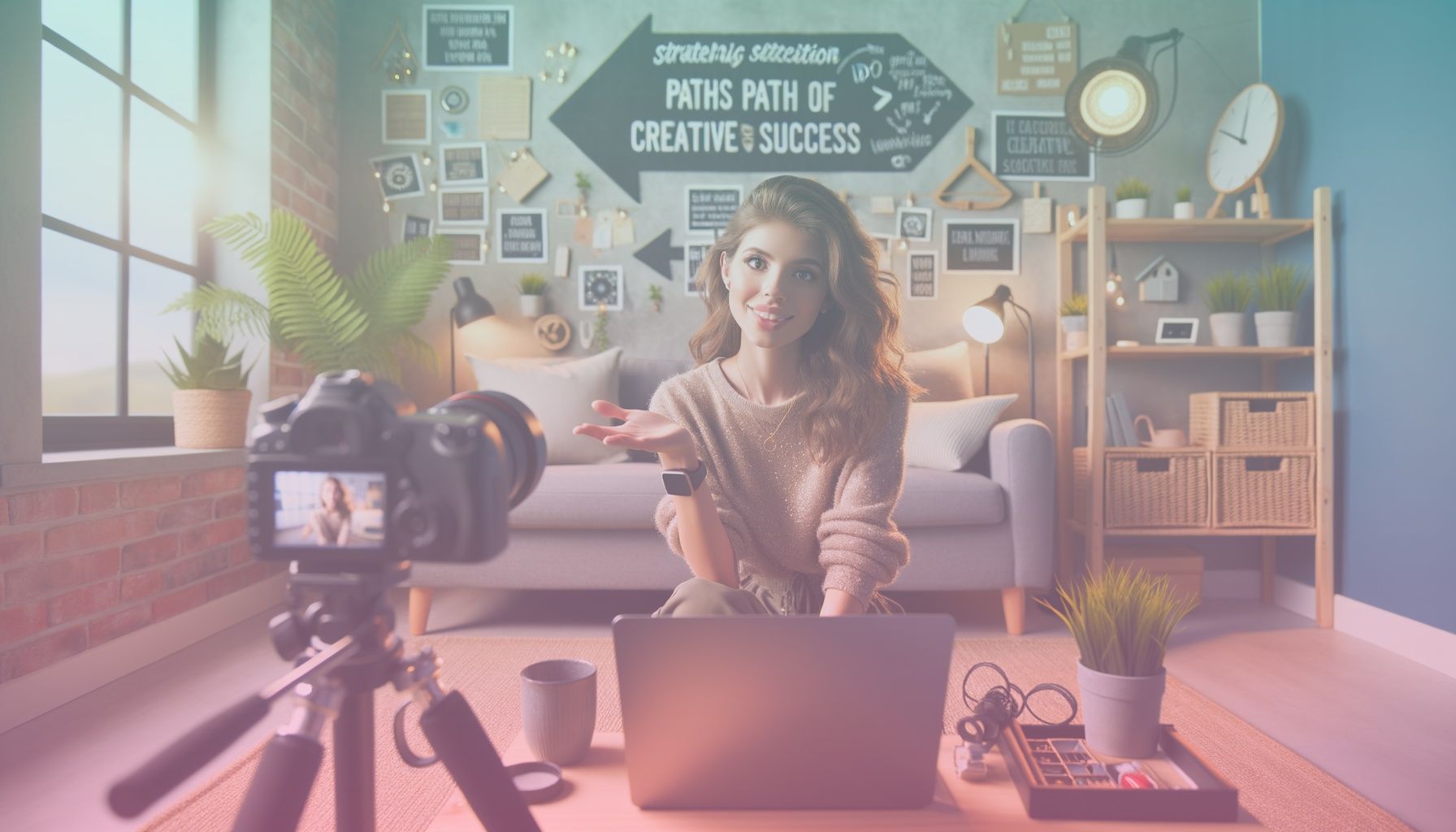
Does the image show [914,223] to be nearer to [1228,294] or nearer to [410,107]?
[1228,294]

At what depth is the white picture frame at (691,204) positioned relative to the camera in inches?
122

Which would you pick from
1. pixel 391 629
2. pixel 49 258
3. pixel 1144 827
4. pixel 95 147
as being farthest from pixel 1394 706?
pixel 95 147

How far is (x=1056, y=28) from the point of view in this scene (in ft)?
9.98

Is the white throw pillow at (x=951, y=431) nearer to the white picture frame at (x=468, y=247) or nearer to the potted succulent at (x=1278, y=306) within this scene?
the potted succulent at (x=1278, y=306)

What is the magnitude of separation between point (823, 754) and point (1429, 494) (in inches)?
→ 90.2

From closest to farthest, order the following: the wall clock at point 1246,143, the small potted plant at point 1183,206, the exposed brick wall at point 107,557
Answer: the exposed brick wall at point 107,557 < the wall clock at point 1246,143 < the small potted plant at point 1183,206

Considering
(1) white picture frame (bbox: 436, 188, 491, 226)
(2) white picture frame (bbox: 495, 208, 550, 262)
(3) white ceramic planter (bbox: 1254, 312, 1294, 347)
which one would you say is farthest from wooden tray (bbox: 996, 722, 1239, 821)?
(1) white picture frame (bbox: 436, 188, 491, 226)

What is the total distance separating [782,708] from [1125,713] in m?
0.36

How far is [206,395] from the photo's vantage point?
2.22m

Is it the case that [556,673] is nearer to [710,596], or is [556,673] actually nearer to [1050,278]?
[710,596]

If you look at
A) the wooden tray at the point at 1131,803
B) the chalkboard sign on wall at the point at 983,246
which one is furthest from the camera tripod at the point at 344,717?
the chalkboard sign on wall at the point at 983,246

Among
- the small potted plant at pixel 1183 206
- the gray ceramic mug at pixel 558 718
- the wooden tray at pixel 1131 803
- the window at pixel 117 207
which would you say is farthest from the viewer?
the small potted plant at pixel 1183 206

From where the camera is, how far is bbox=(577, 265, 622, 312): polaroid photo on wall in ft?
10.2

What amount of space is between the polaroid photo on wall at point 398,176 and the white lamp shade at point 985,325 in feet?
6.78
